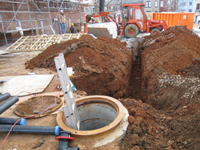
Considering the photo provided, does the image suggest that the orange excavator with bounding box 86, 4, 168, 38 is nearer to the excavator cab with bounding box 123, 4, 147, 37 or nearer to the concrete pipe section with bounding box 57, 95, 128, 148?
the excavator cab with bounding box 123, 4, 147, 37

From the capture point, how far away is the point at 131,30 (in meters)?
14.1

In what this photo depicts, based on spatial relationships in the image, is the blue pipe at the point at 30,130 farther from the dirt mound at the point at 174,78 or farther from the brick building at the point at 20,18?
the brick building at the point at 20,18

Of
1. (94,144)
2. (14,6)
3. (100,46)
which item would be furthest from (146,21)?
(94,144)

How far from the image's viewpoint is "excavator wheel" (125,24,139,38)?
13810 millimetres

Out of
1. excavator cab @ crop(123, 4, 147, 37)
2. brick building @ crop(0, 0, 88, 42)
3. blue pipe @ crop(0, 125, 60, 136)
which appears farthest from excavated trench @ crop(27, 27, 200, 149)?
excavator cab @ crop(123, 4, 147, 37)

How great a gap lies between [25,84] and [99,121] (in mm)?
2620

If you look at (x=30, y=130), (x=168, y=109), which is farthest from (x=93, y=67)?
(x=30, y=130)

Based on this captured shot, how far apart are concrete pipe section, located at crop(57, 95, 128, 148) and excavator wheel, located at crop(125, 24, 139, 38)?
37.2 ft

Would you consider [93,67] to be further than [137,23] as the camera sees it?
No

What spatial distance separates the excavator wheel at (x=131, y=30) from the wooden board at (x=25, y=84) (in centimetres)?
1031

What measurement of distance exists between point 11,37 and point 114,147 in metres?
12.9

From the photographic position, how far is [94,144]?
2.70 meters

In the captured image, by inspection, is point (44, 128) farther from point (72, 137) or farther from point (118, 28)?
point (118, 28)

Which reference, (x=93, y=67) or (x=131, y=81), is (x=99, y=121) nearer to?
(x=93, y=67)
